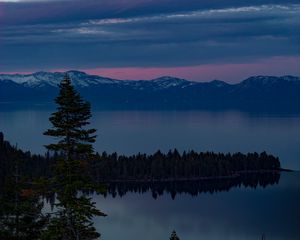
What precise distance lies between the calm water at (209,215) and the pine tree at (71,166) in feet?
185

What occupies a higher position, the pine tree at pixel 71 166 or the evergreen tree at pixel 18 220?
the pine tree at pixel 71 166

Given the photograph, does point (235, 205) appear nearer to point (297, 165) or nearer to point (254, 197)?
point (254, 197)

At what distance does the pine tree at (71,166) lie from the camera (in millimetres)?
17078

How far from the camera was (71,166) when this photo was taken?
1717 cm

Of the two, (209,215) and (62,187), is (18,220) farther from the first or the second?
(209,215)

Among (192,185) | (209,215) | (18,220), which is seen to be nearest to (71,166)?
(18,220)

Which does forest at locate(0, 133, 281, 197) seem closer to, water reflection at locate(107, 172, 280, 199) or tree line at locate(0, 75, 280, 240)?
water reflection at locate(107, 172, 280, 199)

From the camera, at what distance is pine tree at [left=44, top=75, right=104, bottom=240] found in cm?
1708

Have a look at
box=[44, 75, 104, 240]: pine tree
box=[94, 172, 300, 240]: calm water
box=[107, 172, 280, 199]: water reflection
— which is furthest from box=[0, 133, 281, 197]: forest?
box=[44, 75, 104, 240]: pine tree

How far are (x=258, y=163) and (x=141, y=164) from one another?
34.8 metres

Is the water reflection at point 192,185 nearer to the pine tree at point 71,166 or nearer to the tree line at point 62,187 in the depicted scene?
the tree line at point 62,187

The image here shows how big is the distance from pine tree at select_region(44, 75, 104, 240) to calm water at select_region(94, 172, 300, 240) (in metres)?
56.4

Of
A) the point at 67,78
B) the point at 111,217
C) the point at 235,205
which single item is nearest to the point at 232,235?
the point at 111,217

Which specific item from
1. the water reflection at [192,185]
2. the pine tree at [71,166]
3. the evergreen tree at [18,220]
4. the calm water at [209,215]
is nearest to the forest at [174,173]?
the water reflection at [192,185]
